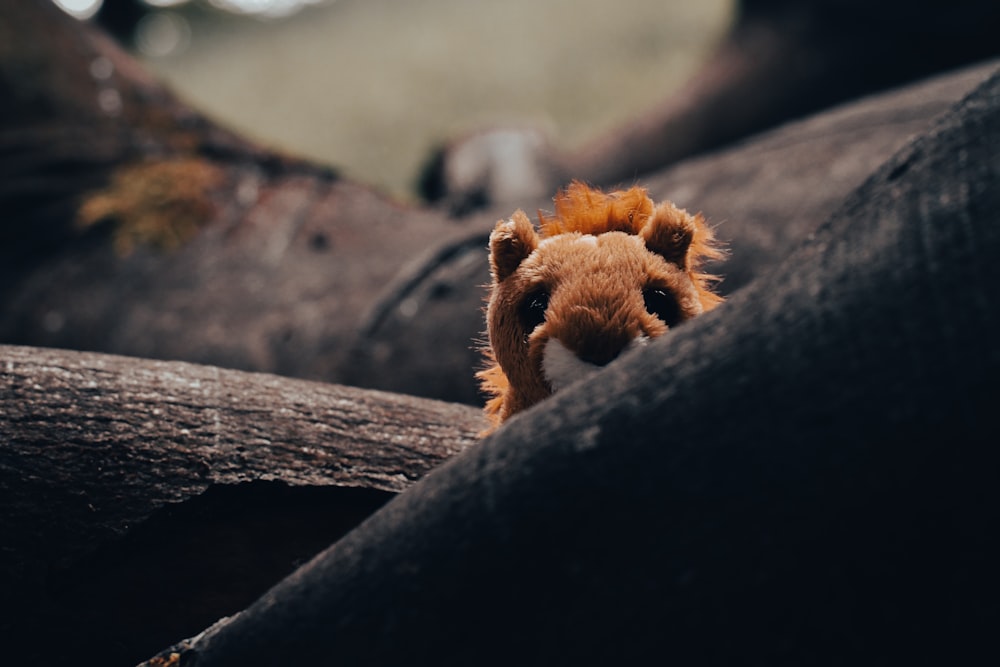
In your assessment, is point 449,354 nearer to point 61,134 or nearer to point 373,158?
point 61,134

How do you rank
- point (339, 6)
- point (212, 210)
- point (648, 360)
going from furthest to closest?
1. point (339, 6)
2. point (212, 210)
3. point (648, 360)

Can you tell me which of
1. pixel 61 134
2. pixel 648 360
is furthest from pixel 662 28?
pixel 648 360

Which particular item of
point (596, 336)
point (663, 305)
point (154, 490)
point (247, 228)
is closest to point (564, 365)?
point (596, 336)

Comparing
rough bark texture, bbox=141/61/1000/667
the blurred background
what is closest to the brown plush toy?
→ rough bark texture, bbox=141/61/1000/667

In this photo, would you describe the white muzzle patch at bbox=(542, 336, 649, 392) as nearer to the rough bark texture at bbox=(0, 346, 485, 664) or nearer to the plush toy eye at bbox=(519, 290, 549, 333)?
the plush toy eye at bbox=(519, 290, 549, 333)

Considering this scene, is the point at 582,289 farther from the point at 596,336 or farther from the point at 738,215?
the point at 738,215

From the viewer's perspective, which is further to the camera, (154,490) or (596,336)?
(154,490)
